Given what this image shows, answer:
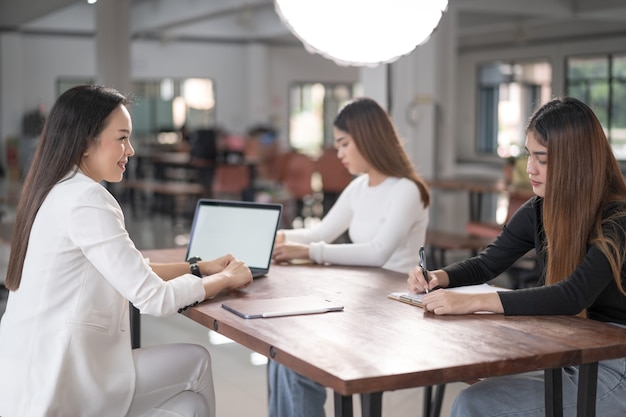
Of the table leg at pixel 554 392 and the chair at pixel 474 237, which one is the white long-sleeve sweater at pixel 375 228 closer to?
the table leg at pixel 554 392

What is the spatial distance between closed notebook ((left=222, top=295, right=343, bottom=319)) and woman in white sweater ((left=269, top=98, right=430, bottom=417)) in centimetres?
68

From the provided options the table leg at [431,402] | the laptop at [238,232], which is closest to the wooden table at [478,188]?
the table leg at [431,402]

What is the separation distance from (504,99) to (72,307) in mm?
13760

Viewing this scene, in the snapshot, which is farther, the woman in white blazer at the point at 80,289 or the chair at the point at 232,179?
the chair at the point at 232,179

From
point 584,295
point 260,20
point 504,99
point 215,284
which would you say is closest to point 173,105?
point 260,20

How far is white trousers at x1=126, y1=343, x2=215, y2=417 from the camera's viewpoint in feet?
7.03

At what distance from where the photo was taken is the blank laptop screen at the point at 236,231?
2.73 m

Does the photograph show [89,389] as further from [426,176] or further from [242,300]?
[426,176]

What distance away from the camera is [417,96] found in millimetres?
7320

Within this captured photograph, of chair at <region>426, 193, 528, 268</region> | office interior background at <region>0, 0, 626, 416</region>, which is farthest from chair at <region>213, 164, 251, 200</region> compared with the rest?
chair at <region>426, 193, 528, 268</region>

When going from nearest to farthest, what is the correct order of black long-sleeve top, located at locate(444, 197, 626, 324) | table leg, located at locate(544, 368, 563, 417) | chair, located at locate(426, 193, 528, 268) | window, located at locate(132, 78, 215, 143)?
1. table leg, located at locate(544, 368, 563, 417)
2. black long-sleeve top, located at locate(444, 197, 626, 324)
3. chair, located at locate(426, 193, 528, 268)
4. window, located at locate(132, 78, 215, 143)

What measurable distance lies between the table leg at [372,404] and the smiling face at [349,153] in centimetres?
164

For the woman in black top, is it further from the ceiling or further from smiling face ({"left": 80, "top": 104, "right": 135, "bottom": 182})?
the ceiling

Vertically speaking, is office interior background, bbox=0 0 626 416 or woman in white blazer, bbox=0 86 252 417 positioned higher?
office interior background, bbox=0 0 626 416
